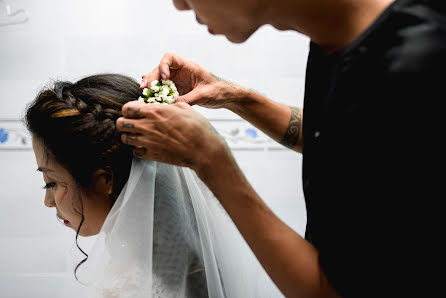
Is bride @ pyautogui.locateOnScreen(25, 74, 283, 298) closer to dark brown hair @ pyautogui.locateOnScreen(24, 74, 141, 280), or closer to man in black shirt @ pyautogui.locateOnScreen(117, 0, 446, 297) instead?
dark brown hair @ pyautogui.locateOnScreen(24, 74, 141, 280)

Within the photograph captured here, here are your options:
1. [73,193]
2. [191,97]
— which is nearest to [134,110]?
[191,97]

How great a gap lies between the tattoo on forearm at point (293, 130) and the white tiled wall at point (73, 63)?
2.46 feet

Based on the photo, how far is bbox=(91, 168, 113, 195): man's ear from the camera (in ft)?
3.43

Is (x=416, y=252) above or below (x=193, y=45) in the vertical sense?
below

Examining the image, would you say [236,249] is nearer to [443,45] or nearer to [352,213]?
[352,213]

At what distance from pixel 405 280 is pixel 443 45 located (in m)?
0.40

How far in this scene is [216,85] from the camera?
117 cm

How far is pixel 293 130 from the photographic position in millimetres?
1272

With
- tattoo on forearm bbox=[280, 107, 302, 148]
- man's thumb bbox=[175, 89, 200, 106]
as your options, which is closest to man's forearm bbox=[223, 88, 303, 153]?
tattoo on forearm bbox=[280, 107, 302, 148]

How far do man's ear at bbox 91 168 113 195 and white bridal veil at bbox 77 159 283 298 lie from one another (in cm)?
11

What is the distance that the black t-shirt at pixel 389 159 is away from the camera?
23.8 inches

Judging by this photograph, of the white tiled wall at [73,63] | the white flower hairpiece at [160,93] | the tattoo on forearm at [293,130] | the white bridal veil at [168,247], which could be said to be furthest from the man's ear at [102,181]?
the white tiled wall at [73,63]

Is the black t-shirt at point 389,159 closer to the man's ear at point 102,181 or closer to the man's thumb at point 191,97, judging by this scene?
the man's thumb at point 191,97

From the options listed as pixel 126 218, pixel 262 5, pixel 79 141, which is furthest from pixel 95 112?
pixel 262 5
